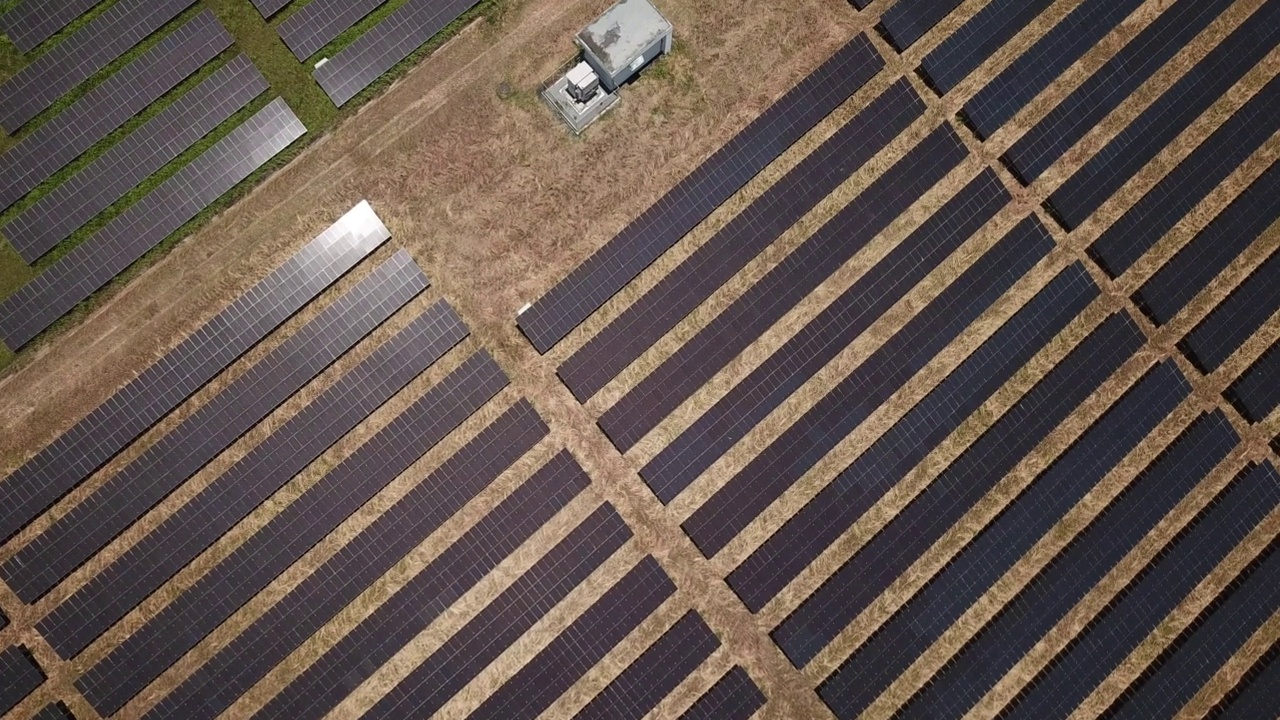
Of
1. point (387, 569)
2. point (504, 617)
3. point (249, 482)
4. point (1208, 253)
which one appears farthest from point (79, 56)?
point (1208, 253)

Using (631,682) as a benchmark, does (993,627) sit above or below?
below

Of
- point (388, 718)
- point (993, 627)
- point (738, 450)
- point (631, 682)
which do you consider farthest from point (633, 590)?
point (993, 627)

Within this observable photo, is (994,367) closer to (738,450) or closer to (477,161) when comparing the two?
(738,450)

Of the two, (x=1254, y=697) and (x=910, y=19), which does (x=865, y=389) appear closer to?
(x=910, y=19)

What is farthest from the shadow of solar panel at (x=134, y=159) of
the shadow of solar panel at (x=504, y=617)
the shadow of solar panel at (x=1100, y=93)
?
the shadow of solar panel at (x=1100, y=93)

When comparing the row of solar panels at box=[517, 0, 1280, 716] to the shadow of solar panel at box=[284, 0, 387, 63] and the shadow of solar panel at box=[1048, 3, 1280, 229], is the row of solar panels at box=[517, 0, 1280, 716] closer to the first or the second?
the shadow of solar panel at box=[1048, 3, 1280, 229]

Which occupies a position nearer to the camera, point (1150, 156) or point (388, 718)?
point (388, 718)

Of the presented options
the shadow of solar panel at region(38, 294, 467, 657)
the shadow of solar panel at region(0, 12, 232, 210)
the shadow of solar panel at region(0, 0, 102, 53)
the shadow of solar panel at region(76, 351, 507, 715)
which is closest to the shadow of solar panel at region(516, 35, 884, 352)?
the shadow of solar panel at region(76, 351, 507, 715)
